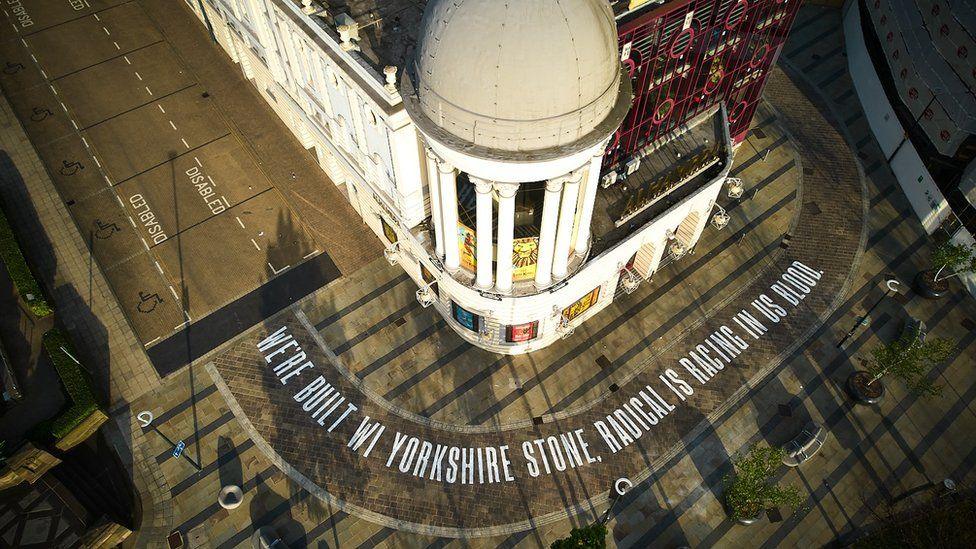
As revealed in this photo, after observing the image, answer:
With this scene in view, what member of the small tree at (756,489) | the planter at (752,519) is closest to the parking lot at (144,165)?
the small tree at (756,489)

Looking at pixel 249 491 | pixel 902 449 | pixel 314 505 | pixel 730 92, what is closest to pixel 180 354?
pixel 249 491

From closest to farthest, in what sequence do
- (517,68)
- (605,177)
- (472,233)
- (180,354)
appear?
(517,68), (472,233), (605,177), (180,354)

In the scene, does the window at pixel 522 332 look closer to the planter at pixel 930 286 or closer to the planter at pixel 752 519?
the planter at pixel 752 519

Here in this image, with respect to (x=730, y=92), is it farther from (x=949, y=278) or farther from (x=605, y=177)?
(x=949, y=278)

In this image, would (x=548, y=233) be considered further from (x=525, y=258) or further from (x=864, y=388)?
(x=864, y=388)

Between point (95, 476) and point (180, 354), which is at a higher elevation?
point (180, 354)

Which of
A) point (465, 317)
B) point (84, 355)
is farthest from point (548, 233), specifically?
point (84, 355)
